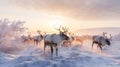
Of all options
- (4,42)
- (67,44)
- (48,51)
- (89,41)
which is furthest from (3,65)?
(89,41)

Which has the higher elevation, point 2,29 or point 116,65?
point 2,29

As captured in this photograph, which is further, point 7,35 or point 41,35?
point 41,35

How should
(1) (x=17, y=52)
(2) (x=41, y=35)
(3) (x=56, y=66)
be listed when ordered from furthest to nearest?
1. (2) (x=41, y=35)
2. (1) (x=17, y=52)
3. (3) (x=56, y=66)

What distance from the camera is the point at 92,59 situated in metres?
37.4

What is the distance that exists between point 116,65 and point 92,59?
4.02 meters

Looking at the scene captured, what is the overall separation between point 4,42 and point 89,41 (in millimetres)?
22082

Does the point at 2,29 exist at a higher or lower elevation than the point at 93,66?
higher

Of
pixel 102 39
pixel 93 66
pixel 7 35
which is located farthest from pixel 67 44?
pixel 93 66

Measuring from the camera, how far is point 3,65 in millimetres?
33938

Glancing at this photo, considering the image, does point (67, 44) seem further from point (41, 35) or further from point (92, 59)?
point (92, 59)

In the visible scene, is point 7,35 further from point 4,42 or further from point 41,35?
point 41,35

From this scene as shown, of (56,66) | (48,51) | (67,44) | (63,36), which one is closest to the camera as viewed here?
(56,66)

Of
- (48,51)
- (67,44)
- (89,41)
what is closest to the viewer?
(48,51)

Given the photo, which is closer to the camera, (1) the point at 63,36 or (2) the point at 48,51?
(1) the point at 63,36
